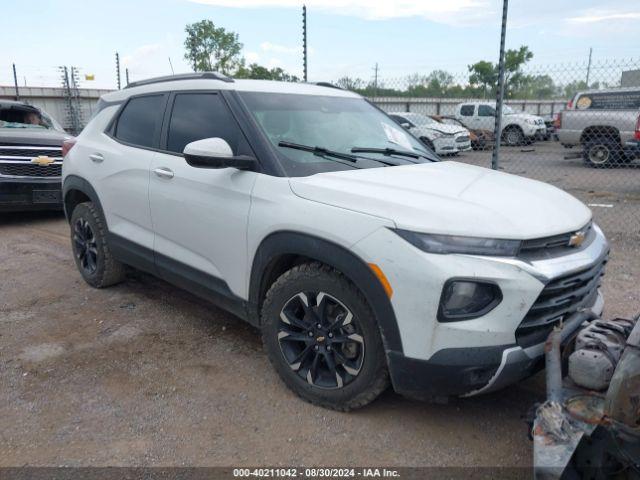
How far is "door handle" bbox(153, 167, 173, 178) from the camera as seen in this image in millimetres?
3671

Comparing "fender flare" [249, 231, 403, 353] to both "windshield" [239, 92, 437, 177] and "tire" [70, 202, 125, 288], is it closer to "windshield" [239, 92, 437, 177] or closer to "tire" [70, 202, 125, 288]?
"windshield" [239, 92, 437, 177]

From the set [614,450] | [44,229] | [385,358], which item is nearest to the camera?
[614,450]

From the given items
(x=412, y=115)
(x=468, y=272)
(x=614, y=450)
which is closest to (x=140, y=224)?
(x=468, y=272)

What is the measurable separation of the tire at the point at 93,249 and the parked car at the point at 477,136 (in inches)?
628

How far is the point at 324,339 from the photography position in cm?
283

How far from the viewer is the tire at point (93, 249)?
4.62 meters

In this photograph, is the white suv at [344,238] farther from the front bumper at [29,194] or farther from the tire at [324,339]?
the front bumper at [29,194]

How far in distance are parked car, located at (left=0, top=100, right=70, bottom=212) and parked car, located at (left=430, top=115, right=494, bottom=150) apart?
14.5m

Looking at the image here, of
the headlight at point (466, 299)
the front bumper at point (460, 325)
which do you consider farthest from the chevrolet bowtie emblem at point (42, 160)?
the headlight at point (466, 299)

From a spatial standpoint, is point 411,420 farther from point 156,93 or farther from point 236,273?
point 156,93

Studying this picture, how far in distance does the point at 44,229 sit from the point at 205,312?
13.9 feet

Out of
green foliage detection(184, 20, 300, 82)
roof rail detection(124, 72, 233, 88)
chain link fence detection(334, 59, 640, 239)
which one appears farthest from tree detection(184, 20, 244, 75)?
roof rail detection(124, 72, 233, 88)

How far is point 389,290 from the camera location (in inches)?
96.5

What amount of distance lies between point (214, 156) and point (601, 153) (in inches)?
545
